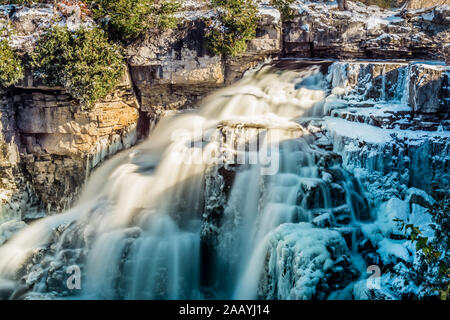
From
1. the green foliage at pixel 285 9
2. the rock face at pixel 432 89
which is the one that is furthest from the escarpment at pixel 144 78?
the rock face at pixel 432 89

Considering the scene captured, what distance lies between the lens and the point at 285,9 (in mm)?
12906

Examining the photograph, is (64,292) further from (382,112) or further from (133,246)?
(382,112)

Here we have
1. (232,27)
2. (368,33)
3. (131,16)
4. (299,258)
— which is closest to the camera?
(299,258)

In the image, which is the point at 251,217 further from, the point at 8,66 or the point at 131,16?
the point at 8,66

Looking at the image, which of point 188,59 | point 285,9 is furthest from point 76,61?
point 285,9

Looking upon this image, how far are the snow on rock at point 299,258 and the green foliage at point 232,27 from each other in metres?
6.77

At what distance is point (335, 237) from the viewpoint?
704 cm

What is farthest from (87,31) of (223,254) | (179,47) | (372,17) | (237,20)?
(372,17)

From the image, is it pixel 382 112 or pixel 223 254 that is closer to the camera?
pixel 223 254

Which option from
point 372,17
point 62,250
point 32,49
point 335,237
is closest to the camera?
point 335,237

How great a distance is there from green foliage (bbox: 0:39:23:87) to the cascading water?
3935 mm

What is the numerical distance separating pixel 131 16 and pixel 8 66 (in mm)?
3688

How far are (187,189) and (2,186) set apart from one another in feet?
21.6

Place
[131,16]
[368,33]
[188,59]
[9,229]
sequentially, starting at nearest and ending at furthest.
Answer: [9,229], [131,16], [188,59], [368,33]
